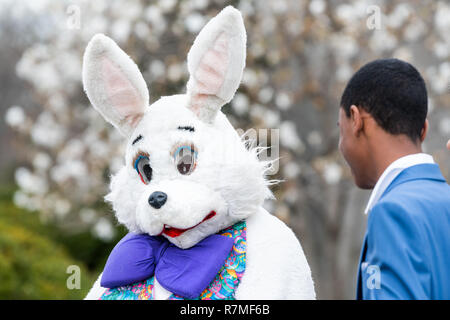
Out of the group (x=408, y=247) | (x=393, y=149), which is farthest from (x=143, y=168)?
(x=408, y=247)

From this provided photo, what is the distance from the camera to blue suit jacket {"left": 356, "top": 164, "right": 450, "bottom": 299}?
173 cm

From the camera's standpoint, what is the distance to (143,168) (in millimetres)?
2387

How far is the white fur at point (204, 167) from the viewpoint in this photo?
223cm

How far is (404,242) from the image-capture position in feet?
5.80

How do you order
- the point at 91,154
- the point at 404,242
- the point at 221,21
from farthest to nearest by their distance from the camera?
the point at 91,154, the point at 221,21, the point at 404,242

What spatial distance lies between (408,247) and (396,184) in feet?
0.91

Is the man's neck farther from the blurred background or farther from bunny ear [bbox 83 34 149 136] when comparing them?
the blurred background

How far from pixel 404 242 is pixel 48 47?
4.67 meters

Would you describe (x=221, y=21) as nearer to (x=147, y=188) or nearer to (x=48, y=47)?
(x=147, y=188)

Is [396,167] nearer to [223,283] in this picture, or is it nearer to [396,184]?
[396,184]

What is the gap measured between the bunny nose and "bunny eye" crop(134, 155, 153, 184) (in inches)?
7.0
